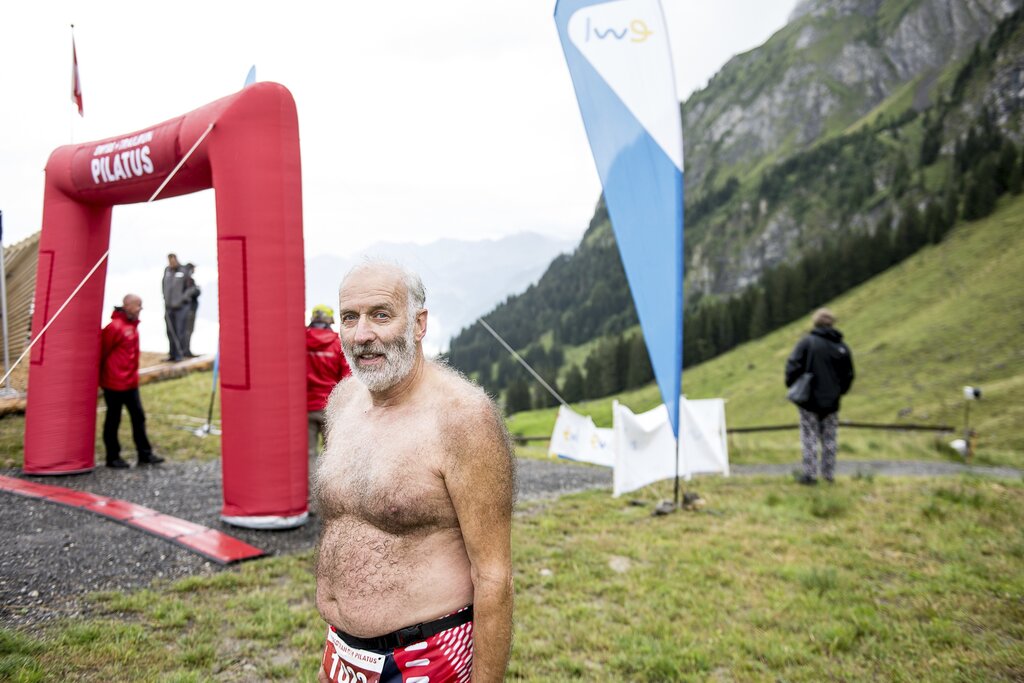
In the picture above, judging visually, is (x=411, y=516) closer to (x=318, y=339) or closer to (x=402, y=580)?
(x=402, y=580)

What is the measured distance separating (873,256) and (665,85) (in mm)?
82993

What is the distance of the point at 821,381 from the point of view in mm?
7699

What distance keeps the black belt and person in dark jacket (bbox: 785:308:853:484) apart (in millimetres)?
6905

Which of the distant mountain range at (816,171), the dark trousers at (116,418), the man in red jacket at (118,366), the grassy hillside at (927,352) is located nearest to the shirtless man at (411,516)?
the man in red jacket at (118,366)

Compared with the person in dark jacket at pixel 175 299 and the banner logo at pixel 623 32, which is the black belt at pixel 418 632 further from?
the person in dark jacket at pixel 175 299

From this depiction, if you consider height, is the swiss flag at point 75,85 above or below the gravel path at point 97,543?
above

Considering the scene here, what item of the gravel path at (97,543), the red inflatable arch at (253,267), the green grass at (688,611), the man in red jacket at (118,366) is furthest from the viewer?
the man in red jacket at (118,366)

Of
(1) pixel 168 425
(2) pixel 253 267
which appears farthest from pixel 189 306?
(2) pixel 253 267

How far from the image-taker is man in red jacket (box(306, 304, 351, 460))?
19.5 ft

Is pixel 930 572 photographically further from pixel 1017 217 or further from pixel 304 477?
pixel 1017 217

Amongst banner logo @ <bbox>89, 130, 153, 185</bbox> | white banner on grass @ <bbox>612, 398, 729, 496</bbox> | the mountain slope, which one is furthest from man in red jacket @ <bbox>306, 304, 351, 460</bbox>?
the mountain slope

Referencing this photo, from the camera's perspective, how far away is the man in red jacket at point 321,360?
593 centimetres

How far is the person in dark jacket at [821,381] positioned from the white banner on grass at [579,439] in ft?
9.49

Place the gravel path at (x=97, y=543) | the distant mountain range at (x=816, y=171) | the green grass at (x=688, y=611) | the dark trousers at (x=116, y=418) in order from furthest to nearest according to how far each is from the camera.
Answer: the distant mountain range at (x=816, y=171) < the dark trousers at (x=116, y=418) < the gravel path at (x=97, y=543) < the green grass at (x=688, y=611)
